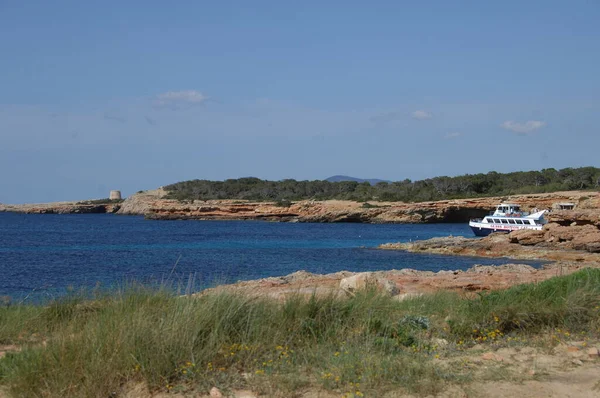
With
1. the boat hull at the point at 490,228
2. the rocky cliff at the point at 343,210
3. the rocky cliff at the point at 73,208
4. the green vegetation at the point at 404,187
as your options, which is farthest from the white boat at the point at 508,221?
the rocky cliff at the point at 73,208

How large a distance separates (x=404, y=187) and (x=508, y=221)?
163ft

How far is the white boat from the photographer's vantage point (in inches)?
1735

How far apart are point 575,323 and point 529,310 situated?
647 mm

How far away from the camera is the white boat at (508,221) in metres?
44.1

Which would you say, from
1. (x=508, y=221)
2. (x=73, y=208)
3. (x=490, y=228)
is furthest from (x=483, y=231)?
(x=73, y=208)

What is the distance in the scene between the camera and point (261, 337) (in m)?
6.74

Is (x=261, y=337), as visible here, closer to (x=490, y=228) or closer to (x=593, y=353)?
(x=593, y=353)

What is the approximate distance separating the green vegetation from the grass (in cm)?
7206

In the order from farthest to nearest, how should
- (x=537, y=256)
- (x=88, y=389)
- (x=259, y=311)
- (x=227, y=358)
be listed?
(x=537, y=256), (x=259, y=311), (x=227, y=358), (x=88, y=389)

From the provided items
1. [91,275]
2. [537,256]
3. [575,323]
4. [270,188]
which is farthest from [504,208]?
[270,188]

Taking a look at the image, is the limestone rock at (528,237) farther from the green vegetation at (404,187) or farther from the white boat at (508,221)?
the green vegetation at (404,187)

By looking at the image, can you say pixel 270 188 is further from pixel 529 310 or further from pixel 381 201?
pixel 529 310

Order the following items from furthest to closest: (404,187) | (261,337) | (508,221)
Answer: (404,187) → (508,221) → (261,337)

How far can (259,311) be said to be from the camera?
23.5 feet
